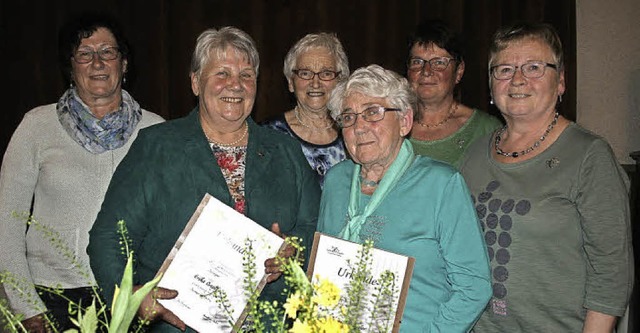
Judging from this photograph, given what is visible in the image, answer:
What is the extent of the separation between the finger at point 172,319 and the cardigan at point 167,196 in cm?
15

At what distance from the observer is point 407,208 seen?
2.40 meters

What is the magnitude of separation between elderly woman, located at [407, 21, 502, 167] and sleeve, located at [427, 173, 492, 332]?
3.56ft

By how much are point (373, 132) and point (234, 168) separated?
0.60 m

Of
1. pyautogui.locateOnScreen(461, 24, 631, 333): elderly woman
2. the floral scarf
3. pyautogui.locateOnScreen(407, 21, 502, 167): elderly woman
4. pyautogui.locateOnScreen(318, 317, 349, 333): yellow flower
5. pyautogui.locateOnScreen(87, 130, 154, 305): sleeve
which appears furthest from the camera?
pyautogui.locateOnScreen(407, 21, 502, 167): elderly woman

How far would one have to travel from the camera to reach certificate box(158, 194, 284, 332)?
2342 mm

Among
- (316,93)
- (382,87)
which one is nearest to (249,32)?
(316,93)

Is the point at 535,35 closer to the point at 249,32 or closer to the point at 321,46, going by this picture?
the point at 321,46

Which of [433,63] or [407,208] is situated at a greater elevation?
[433,63]

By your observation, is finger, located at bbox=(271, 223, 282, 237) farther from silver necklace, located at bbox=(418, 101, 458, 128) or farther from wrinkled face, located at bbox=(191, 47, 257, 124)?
silver necklace, located at bbox=(418, 101, 458, 128)

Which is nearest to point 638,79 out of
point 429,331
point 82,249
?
point 429,331

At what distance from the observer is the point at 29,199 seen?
3.02 metres

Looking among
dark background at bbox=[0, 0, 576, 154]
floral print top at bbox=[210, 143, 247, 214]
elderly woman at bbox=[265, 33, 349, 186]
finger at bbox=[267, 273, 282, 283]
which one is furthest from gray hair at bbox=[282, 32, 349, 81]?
dark background at bbox=[0, 0, 576, 154]

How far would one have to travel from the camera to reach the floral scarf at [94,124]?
3.12 meters

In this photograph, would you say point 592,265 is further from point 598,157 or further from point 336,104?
point 336,104
